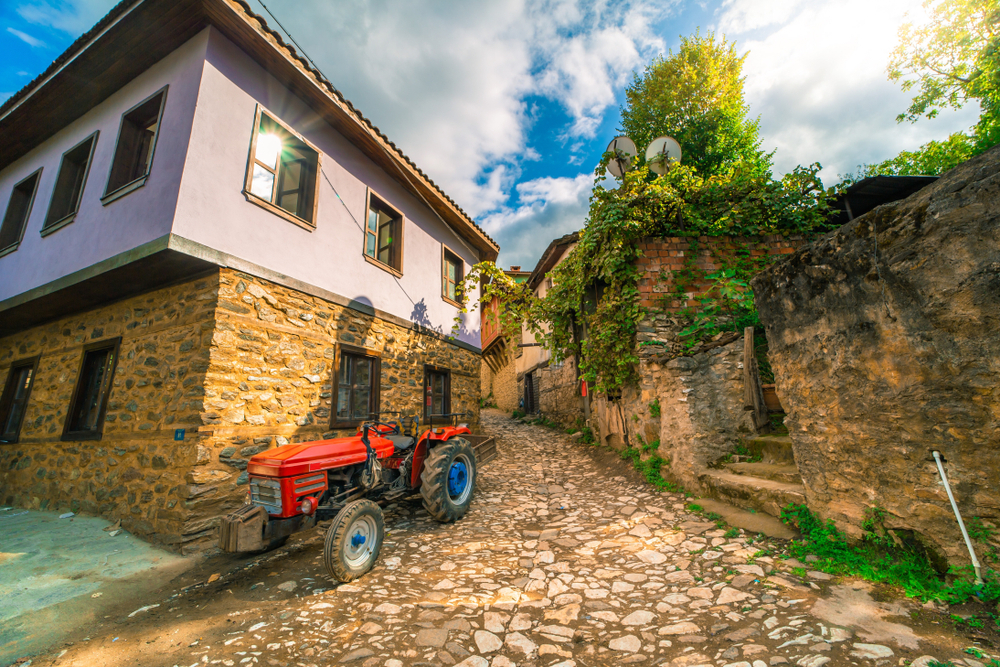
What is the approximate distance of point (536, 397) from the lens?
49.9 feet

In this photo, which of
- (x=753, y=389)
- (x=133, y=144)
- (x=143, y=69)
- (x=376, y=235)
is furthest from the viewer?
(x=376, y=235)

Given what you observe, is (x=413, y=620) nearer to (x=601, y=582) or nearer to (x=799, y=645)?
(x=601, y=582)

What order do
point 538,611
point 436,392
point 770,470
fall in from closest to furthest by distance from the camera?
point 538,611 < point 770,470 < point 436,392

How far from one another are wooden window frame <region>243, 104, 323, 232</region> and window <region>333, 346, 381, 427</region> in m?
2.02

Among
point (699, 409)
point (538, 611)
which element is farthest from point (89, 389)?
point (699, 409)

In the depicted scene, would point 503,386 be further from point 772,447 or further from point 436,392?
point 772,447

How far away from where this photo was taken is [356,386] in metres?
6.48

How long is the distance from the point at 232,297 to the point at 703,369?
19.1ft

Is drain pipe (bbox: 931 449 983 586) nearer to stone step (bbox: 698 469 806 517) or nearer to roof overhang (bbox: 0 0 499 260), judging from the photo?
stone step (bbox: 698 469 806 517)

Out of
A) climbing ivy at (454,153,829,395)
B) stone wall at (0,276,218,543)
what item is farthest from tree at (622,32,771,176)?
stone wall at (0,276,218,543)

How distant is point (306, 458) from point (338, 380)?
2923 millimetres

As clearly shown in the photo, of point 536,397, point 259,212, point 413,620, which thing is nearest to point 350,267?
point 259,212

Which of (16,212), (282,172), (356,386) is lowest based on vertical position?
(356,386)

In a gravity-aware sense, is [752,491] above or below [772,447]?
below
